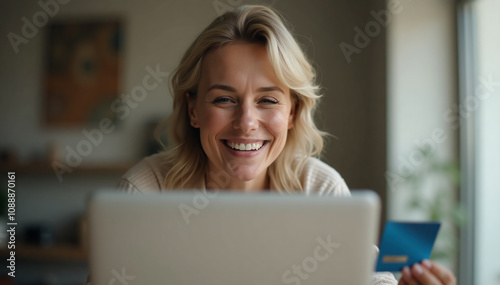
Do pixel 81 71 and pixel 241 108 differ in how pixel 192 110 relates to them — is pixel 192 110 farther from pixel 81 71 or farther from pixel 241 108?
pixel 81 71

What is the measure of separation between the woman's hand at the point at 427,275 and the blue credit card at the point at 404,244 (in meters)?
0.01

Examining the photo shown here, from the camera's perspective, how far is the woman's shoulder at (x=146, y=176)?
1328mm

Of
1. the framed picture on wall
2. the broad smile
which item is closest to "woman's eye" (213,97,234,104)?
the broad smile

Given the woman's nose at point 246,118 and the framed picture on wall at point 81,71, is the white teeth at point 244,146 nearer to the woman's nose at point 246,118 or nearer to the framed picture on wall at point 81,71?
the woman's nose at point 246,118

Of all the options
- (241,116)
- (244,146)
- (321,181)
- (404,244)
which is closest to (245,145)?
(244,146)

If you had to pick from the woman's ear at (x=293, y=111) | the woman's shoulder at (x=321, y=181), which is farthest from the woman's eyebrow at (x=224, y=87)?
the woman's shoulder at (x=321, y=181)

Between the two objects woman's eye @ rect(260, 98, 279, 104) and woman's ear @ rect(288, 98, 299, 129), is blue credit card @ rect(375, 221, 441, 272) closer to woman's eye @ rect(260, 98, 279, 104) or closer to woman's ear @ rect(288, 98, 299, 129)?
woman's eye @ rect(260, 98, 279, 104)

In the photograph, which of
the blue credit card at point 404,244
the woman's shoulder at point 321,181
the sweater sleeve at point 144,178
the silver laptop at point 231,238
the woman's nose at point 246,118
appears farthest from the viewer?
the woman's shoulder at point 321,181

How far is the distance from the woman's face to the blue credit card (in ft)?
1.71

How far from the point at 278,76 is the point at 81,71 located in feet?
11.4

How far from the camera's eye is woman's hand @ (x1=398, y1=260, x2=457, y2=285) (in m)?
0.88

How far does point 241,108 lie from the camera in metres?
1.24

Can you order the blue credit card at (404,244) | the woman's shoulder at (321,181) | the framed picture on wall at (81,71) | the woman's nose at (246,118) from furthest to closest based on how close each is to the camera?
the framed picture on wall at (81,71)
the woman's shoulder at (321,181)
the woman's nose at (246,118)
the blue credit card at (404,244)

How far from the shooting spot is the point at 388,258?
2.87 ft
